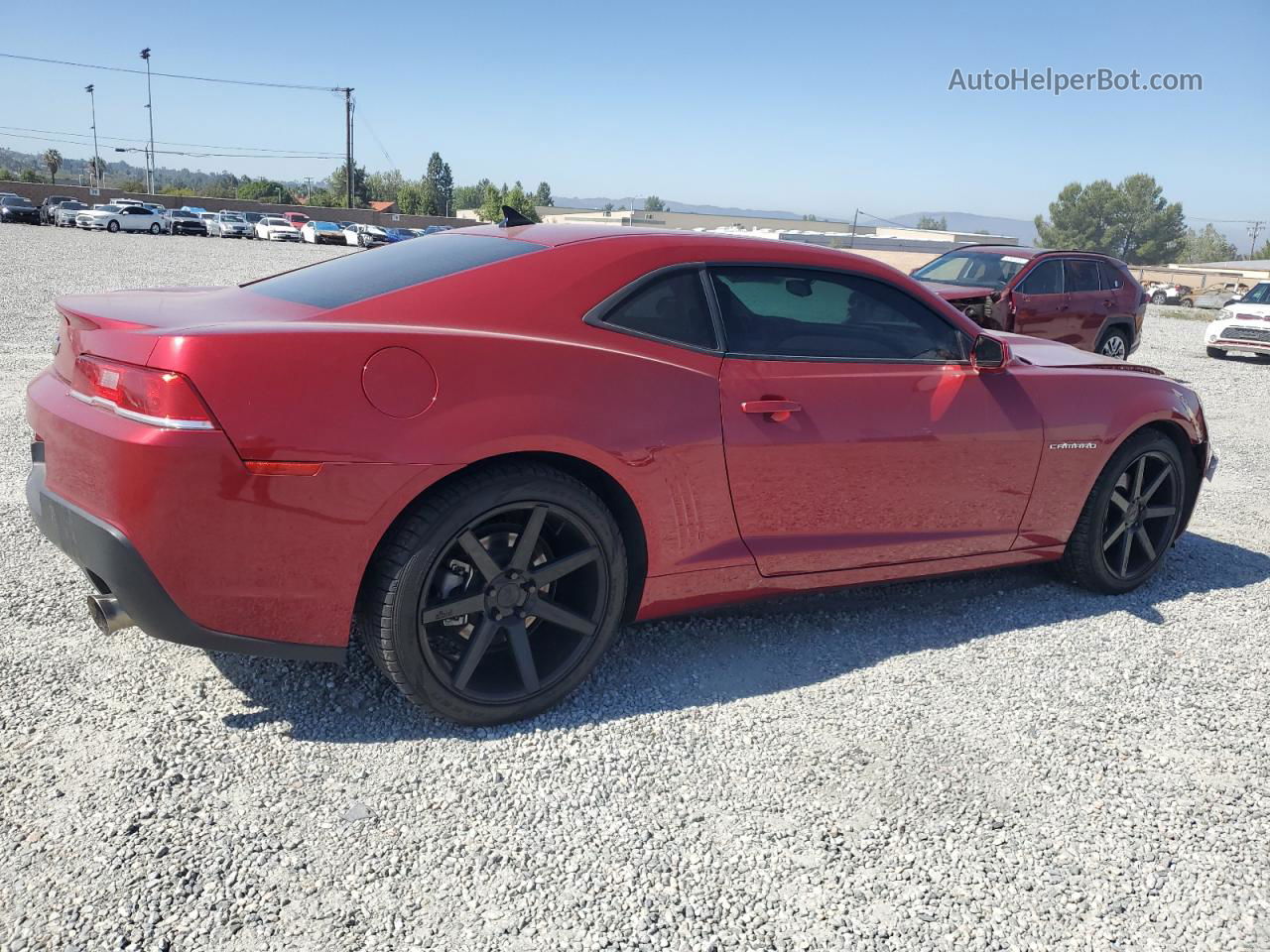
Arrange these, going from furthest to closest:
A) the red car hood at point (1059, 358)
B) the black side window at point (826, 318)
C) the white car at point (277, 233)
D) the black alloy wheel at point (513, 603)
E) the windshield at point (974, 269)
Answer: the white car at point (277, 233)
the windshield at point (974, 269)
the red car hood at point (1059, 358)
the black side window at point (826, 318)
the black alloy wheel at point (513, 603)

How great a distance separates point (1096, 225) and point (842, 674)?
13791 centimetres

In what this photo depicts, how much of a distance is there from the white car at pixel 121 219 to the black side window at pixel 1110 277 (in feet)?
138

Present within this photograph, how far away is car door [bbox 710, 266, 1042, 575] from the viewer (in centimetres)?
322

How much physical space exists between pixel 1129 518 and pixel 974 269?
7129mm

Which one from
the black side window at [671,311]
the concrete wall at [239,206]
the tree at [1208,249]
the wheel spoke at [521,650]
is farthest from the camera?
the tree at [1208,249]

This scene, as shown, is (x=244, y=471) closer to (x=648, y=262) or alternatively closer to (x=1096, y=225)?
(x=648, y=262)

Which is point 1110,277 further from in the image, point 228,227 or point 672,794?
point 228,227

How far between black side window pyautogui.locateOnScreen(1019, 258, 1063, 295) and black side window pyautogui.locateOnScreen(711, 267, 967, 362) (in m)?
7.36

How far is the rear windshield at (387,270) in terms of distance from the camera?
2.93 m

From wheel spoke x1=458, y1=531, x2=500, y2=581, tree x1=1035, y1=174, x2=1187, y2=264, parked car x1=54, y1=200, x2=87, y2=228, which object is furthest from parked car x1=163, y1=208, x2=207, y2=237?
tree x1=1035, y1=174, x2=1187, y2=264

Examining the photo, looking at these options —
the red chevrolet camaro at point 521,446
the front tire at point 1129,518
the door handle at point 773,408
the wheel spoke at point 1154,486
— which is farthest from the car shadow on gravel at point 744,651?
the door handle at point 773,408

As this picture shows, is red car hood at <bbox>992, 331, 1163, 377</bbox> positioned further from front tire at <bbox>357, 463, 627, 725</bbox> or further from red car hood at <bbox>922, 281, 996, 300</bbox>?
red car hood at <bbox>922, 281, 996, 300</bbox>

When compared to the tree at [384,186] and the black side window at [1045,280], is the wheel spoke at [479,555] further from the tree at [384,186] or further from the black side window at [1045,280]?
the tree at [384,186]

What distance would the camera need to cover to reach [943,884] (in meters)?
2.35
